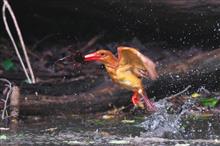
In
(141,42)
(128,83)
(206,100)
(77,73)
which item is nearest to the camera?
(128,83)

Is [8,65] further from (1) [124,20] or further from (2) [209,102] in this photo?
(2) [209,102]

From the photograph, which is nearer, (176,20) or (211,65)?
(211,65)

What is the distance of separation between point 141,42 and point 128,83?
269cm

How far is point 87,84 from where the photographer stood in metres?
6.09

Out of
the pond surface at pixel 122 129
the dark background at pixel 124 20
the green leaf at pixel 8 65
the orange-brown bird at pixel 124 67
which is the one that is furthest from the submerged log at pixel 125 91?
the green leaf at pixel 8 65

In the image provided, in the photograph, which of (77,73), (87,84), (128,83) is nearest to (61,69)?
(77,73)

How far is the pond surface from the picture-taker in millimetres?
4148

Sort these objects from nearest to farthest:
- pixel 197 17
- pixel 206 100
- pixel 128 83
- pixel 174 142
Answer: pixel 174 142 → pixel 128 83 → pixel 206 100 → pixel 197 17

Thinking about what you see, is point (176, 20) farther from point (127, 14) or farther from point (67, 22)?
point (67, 22)

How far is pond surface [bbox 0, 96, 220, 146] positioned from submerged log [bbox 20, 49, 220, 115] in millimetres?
84

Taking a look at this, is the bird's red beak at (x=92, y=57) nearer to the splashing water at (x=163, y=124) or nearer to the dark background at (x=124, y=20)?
the splashing water at (x=163, y=124)

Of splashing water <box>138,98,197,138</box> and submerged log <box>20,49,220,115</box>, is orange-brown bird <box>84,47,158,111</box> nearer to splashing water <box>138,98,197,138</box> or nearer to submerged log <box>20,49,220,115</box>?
splashing water <box>138,98,197,138</box>

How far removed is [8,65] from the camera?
268 inches

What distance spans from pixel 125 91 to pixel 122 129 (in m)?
0.81
